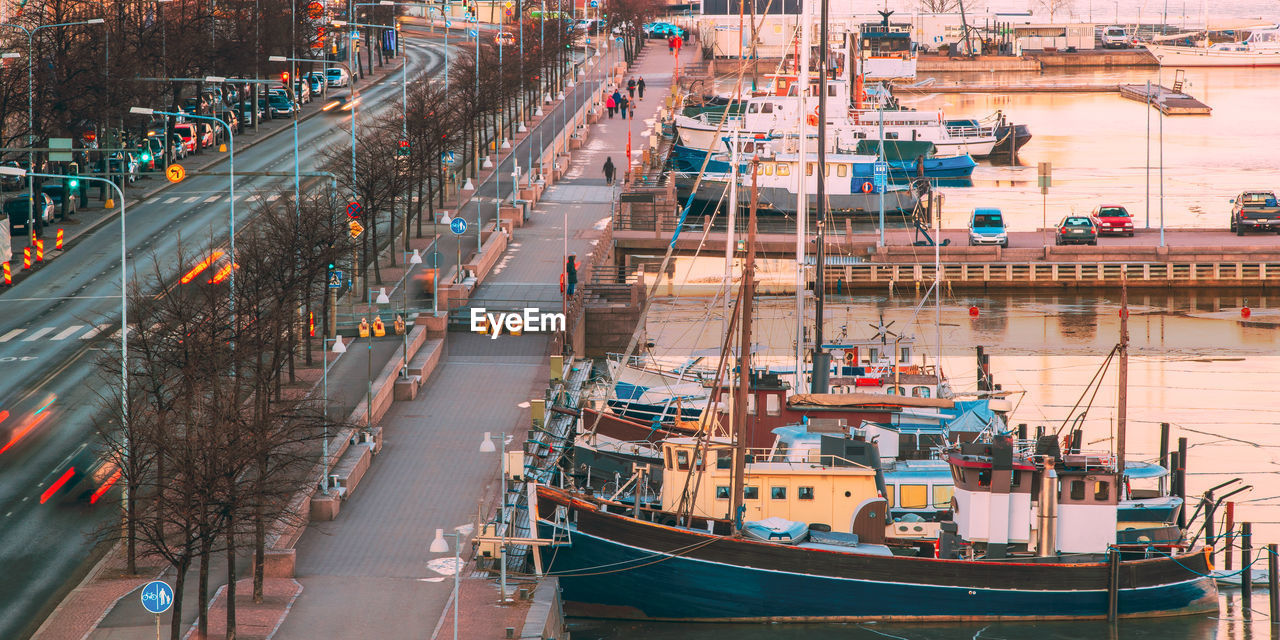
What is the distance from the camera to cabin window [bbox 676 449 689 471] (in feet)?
157

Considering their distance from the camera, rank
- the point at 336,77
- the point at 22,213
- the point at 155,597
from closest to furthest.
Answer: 1. the point at 155,597
2. the point at 22,213
3. the point at 336,77

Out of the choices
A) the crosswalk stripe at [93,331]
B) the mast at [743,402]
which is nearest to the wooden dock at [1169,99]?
the crosswalk stripe at [93,331]

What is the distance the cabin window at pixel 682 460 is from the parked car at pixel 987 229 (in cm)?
4573

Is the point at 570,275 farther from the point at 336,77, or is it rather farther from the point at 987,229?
the point at 336,77

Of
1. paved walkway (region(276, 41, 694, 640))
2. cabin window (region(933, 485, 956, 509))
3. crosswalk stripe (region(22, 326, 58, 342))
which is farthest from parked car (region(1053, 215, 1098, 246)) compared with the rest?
crosswalk stripe (region(22, 326, 58, 342))

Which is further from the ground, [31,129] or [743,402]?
[31,129]

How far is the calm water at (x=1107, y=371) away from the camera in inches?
1877

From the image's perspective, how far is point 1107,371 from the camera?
72688 mm

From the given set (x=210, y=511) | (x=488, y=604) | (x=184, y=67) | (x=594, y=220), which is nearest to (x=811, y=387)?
(x=488, y=604)

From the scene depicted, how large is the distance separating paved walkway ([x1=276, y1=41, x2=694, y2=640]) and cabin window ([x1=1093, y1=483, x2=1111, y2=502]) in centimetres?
1631

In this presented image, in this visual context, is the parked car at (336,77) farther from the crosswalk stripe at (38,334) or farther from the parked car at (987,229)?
the crosswalk stripe at (38,334)

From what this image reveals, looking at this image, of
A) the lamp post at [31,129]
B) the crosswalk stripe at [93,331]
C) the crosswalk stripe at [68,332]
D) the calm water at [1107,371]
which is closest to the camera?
the calm water at [1107,371]

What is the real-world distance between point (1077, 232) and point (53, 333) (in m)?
50.5

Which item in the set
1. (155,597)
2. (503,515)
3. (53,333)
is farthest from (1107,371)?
(155,597)
